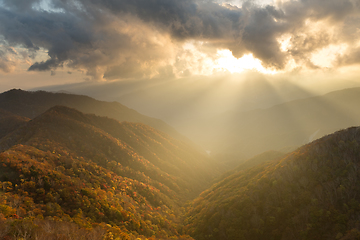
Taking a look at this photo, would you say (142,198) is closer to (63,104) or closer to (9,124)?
(9,124)

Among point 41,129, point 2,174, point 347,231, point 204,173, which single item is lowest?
point 204,173

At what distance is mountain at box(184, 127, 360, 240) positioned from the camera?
23.1 metres

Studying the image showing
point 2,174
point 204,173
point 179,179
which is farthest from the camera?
point 204,173

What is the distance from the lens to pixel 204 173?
83875 millimetres

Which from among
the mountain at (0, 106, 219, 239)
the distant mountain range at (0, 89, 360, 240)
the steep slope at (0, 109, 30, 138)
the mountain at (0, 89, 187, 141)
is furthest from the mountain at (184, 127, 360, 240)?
the mountain at (0, 89, 187, 141)

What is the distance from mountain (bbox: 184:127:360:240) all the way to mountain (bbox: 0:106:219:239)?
11.1 m

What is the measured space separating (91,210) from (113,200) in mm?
6142

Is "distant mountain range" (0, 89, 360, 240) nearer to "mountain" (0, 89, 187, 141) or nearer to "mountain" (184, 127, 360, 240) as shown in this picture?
"mountain" (184, 127, 360, 240)

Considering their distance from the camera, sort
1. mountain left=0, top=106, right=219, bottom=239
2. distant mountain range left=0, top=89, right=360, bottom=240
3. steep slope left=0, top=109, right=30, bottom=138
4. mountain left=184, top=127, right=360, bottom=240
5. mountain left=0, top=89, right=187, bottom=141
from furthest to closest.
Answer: mountain left=0, top=89, right=187, bottom=141, steep slope left=0, top=109, right=30, bottom=138, mountain left=184, top=127, right=360, bottom=240, mountain left=0, top=106, right=219, bottom=239, distant mountain range left=0, top=89, right=360, bottom=240

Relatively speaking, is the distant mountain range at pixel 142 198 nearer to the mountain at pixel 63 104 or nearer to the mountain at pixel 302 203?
the mountain at pixel 302 203

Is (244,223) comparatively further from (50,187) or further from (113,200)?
(50,187)

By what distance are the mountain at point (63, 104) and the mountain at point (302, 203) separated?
123819 mm

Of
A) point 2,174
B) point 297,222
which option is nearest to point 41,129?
point 2,174

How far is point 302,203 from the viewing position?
26781mm
